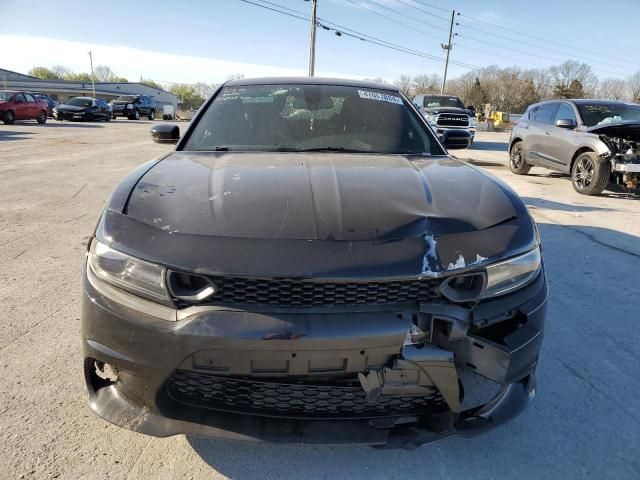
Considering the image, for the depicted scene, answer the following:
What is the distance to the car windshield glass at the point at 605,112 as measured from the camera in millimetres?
8773

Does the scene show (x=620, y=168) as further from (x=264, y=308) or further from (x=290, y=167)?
(x=264, y=308)

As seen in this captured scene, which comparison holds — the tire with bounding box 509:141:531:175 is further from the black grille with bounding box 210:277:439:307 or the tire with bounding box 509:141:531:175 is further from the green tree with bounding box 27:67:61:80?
the green tree with bounding box 27:67:61:80

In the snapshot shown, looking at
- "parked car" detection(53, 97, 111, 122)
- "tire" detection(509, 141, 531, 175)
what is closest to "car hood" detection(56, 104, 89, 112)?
"parked car" detection(53, 97, 111, 122)

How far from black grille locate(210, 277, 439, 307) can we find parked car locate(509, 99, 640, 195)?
8066 mm

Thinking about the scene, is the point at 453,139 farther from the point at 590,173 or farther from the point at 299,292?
the point at 590,173

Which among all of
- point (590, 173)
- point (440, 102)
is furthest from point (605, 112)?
point (440, 102)

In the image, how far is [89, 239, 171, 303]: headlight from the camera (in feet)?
5.15

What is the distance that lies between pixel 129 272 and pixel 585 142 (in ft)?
29.2

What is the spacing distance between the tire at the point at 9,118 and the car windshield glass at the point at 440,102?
18553 millimetres

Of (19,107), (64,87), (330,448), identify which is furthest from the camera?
(64,87)

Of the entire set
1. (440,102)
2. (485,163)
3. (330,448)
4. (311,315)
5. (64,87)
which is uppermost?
(64,87)

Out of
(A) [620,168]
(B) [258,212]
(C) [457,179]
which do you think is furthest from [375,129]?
(A) [620,168]

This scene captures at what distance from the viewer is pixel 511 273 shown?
5.69 feet

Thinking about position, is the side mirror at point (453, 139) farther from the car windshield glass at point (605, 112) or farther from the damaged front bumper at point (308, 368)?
the car windshield glass at point (605, 112)
